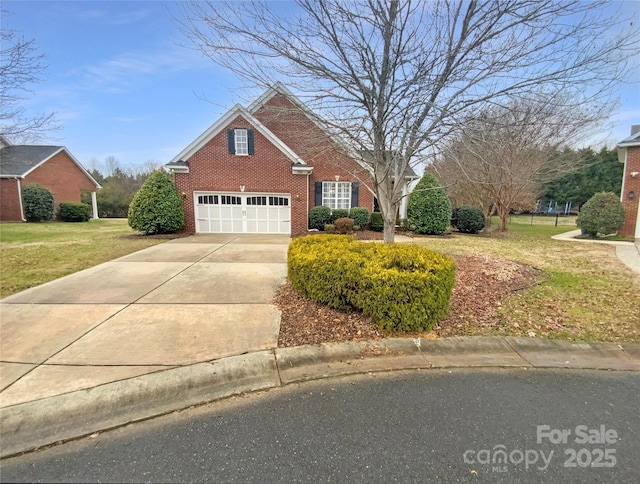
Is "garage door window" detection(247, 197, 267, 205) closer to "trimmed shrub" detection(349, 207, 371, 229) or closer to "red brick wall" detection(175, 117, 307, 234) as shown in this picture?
"red brick wall" detection(175, 117, 307, 234)

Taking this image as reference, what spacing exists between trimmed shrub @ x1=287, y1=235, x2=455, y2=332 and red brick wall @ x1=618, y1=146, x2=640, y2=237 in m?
15.9

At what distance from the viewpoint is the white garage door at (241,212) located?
15039mm

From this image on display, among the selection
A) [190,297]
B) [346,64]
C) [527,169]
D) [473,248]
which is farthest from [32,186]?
[527,169]

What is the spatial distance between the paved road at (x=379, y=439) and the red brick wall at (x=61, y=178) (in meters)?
28.4

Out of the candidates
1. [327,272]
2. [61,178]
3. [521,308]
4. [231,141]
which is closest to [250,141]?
[231,141]

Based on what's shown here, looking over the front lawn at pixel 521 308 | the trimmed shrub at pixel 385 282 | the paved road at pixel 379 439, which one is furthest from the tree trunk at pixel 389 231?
the paved road at pixel 379 439

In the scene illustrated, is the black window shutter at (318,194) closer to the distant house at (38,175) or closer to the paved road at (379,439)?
the paved road at (379,439)

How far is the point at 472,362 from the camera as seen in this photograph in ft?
11.0

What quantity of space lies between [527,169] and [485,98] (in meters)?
12.9

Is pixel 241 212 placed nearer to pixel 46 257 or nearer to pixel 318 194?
pixel 318 194

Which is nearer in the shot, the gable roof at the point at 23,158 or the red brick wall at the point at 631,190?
the red brick wall at the point at 631,190

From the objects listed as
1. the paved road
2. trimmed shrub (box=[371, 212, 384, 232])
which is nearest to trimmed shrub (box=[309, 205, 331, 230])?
trimmed shrub (box=[371, 212, 384, 232])

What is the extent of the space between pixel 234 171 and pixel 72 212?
17250mm

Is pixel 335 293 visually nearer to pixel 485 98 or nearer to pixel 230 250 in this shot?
pixel 485 98
